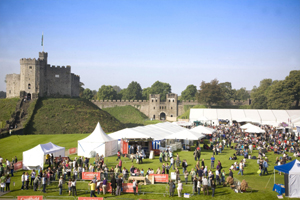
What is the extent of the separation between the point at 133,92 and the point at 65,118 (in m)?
61.0

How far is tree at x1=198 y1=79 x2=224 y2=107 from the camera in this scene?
262 feet

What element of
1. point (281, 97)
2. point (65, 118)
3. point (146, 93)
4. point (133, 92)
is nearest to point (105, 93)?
point (133, 92)

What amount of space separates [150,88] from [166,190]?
10607cm

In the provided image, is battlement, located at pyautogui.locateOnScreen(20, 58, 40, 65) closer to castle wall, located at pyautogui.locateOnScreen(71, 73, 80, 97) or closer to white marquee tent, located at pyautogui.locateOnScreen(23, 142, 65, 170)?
castle wall, located at pyautogui.locateOnScreen(71, 73, 80, 97)

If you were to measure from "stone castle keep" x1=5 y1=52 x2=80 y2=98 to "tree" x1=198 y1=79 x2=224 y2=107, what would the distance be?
126 ft

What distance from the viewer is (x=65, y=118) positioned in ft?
169

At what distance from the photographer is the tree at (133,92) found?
111000mm

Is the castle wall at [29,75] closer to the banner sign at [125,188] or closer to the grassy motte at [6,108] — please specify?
the grassy motte at [6,108]

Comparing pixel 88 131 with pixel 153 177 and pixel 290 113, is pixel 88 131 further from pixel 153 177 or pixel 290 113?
pixel 290 113

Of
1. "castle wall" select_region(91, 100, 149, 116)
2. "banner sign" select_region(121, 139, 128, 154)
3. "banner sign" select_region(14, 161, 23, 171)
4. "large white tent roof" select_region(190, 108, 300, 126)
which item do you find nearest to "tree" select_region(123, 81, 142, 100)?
"castle wall" select_region(91, 100, 149, 116)

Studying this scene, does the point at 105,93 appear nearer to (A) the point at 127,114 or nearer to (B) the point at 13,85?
(A) the point at 127,114

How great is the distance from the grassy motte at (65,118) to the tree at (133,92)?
50.6 meters

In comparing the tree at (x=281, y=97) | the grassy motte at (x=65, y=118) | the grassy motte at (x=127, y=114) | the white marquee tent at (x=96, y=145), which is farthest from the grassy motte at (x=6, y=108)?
the tree at (x=281, y=97)

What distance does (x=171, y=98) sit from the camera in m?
87.4
